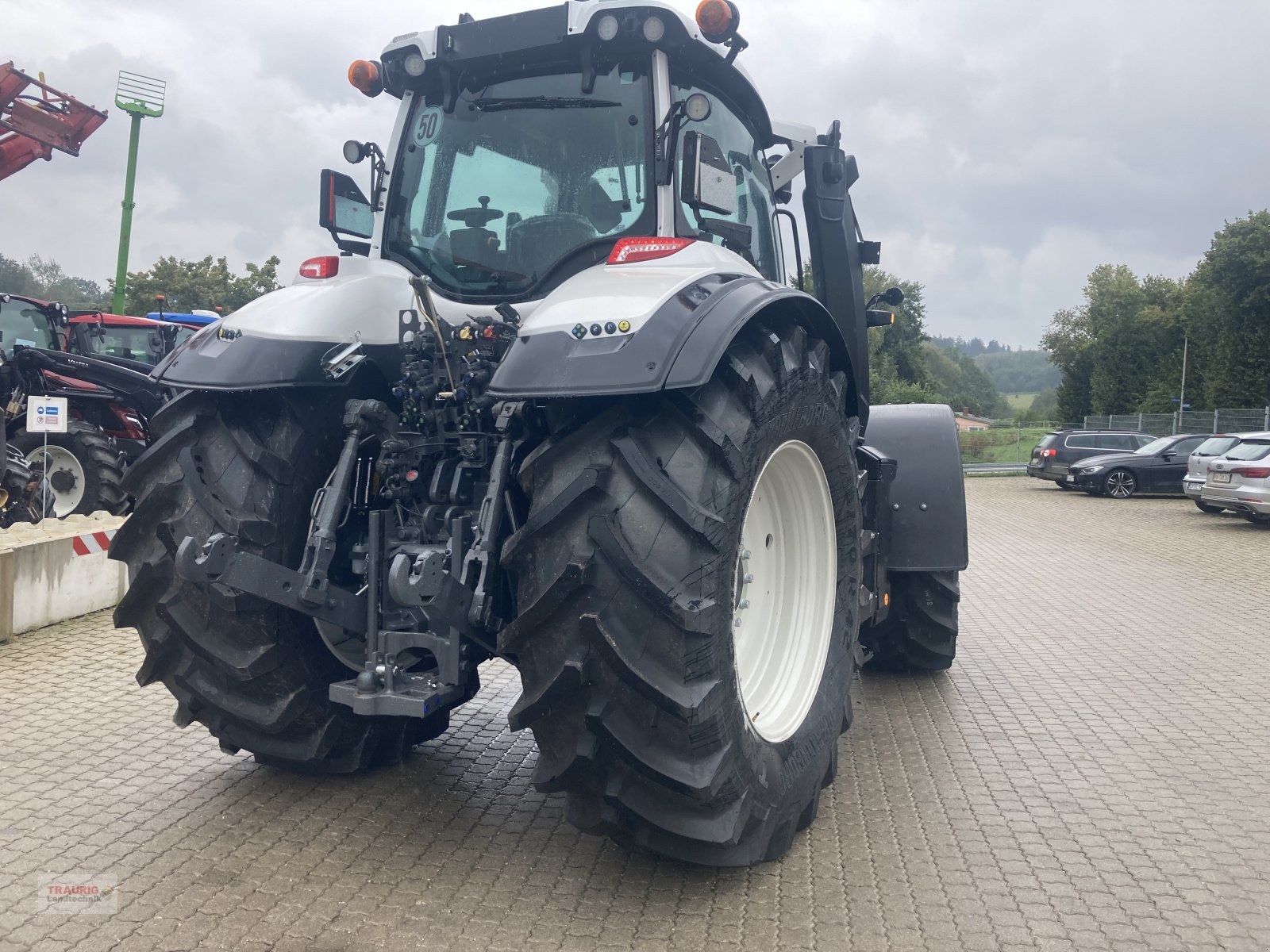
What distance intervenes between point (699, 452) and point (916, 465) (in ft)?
9.90

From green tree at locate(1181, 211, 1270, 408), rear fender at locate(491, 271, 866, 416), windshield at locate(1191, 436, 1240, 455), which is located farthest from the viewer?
green tree at locate(1181, 211, 1270, 408)

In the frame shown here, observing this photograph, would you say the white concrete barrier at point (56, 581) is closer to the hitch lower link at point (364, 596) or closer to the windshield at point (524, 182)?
the windshield at point (524, 182)

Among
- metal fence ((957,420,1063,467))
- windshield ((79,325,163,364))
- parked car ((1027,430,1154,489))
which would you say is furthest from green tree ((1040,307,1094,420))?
windshield ((79,325,163,364))

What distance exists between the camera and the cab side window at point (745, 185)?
3.87m

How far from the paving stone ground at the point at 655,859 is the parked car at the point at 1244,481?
11331mm

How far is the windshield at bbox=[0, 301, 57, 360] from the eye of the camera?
1150cm

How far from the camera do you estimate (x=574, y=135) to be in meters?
3.82

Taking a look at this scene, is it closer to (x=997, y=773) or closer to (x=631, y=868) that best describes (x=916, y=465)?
(x=997, y=773)

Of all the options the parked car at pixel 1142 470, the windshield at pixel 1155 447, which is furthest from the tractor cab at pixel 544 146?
the windshield at pixel 1155 447

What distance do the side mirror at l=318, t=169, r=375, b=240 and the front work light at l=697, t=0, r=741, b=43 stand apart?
153 cm

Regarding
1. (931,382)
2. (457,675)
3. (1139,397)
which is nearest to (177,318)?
(457,675)

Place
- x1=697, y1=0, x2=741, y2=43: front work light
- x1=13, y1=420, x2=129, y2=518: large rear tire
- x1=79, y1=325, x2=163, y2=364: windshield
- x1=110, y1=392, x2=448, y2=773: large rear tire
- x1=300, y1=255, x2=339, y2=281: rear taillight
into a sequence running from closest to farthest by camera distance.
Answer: x1=110, y1=392, x2=448, y2=773: large rear tire, x1=697, y1=0, x2=741, y2=43: front work light, x1=300, y1=255, x2=339, y2=281: rear taillight, x1=13, y1=420, x2=129, y2=518: large rear tire, x1=79, y1=325, x2=163, y2=364: windshield

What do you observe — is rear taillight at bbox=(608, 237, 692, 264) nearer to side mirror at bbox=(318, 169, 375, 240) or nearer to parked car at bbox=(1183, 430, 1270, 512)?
side mirror at bbox=(318, 169, 375, 240)

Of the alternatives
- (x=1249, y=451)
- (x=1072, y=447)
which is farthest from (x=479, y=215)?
(x=1072, y=447)
